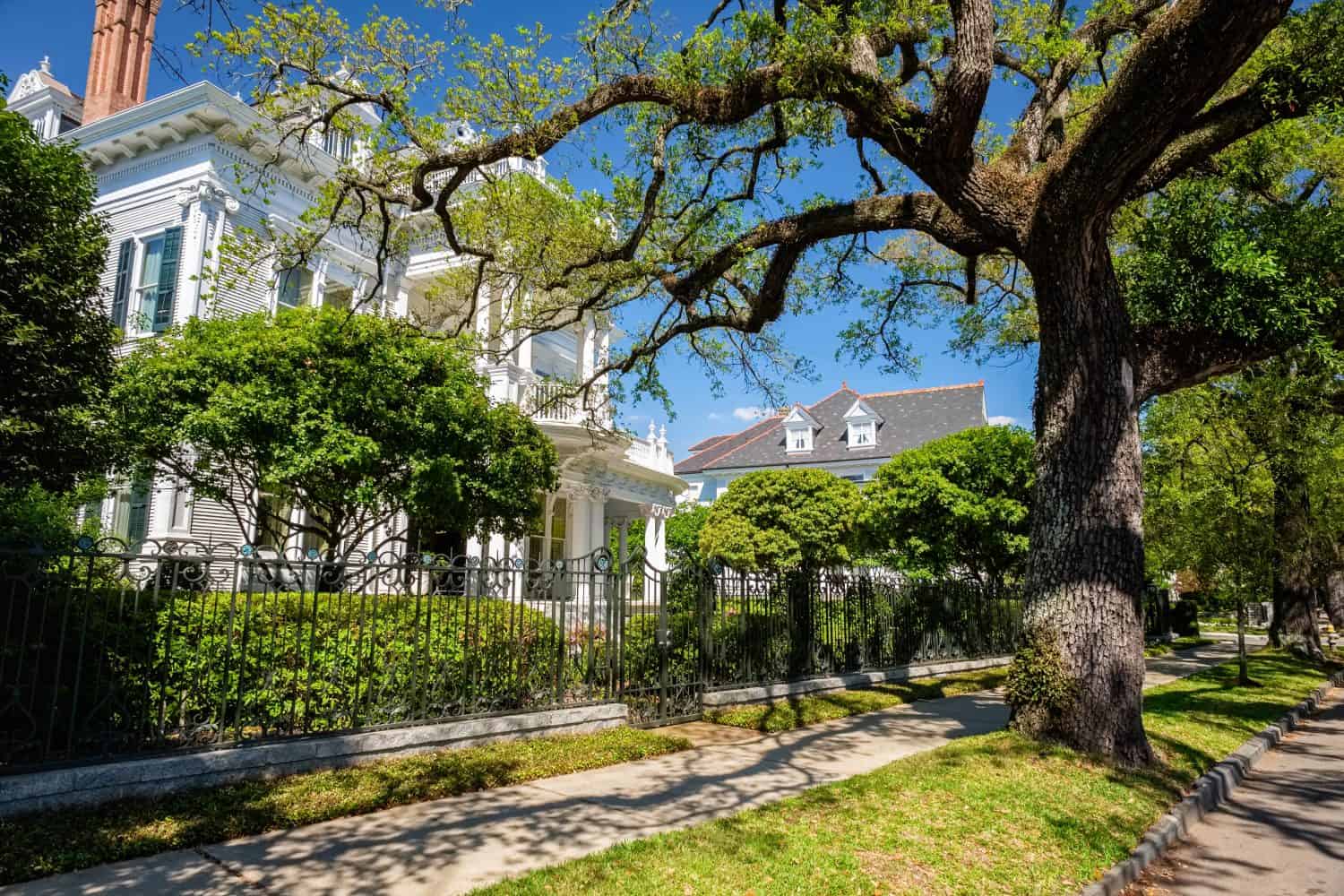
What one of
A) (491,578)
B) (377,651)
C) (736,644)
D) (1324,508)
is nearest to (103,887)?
(377,651)

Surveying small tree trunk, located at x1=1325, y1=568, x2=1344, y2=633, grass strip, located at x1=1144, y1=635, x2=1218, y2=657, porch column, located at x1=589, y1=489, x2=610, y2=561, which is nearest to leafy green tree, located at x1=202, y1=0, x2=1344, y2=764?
porch column, located at x1=589, y1=489, x2=610, y2=561

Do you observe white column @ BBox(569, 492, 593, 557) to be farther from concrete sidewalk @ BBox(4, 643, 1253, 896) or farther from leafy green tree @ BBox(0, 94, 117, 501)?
leafy green tree @ BBox(0, 94, 117, 501)

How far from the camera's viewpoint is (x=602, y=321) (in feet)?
46.5

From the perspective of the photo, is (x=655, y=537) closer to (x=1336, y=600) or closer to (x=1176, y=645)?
(x=1176, y=645)

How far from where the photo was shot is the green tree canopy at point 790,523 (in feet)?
77.9

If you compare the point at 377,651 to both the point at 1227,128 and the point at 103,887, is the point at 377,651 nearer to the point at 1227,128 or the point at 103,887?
the point at 103,887

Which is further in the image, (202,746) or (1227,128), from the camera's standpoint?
(1227,128)

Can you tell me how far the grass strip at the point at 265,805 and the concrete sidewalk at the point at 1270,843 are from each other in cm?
471

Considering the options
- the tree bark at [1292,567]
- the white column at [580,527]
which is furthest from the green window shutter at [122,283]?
the tree bark at [1292,567]

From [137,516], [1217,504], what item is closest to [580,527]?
[137,516]

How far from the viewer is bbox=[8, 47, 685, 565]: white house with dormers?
1587 centimetres

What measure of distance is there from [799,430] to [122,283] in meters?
36.2

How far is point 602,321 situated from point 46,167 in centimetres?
799

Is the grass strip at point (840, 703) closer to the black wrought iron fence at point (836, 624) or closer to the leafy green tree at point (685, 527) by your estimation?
the black wrought iron fence at point (836, 624)
